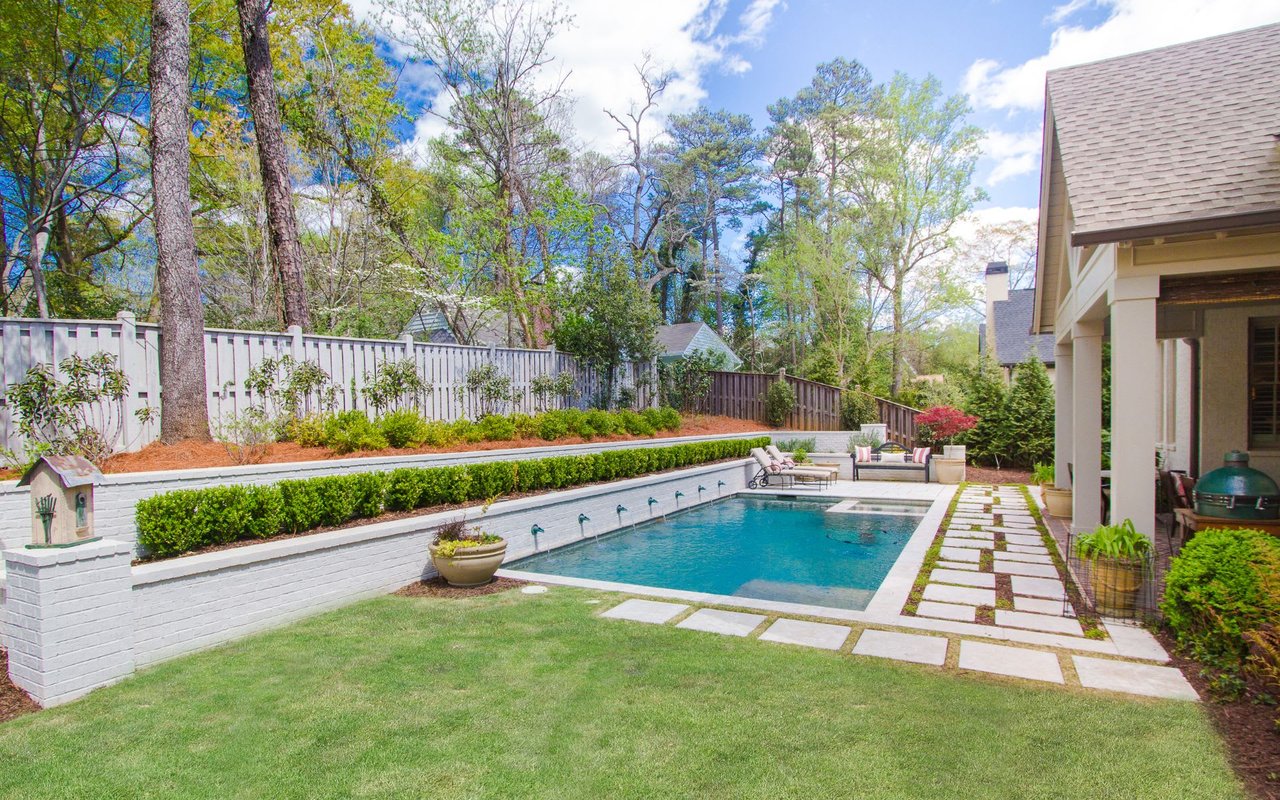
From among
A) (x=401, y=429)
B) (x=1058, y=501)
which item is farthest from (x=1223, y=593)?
(x=401, y=429)

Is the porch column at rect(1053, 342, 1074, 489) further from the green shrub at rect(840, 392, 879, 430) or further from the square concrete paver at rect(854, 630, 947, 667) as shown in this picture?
the green shrub at rect(840, 392, 879, 430)

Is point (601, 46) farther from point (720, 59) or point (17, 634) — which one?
point (17, 634)

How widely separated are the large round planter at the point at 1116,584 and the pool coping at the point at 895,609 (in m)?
0.34

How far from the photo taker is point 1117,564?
506 centimetres

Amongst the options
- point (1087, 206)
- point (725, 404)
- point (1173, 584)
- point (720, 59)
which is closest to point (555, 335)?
point (725, 404)

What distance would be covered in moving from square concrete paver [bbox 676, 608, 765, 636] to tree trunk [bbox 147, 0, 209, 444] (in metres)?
6.04

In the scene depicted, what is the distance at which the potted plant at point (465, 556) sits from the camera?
6.11 metres

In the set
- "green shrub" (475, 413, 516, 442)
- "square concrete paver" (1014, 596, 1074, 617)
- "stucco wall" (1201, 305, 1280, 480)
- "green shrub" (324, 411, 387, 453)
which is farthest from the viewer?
"green shrub" (475, 413, 516, 442)

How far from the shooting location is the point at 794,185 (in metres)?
29.9

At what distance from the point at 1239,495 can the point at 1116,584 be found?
1.84 metres

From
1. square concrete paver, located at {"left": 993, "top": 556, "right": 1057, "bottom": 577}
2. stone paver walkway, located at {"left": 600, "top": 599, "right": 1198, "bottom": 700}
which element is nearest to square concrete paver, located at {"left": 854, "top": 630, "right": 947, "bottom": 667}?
stone paver walkway, located at {"left": 600, "top": 599, "right": 1198, "bottom": 700}

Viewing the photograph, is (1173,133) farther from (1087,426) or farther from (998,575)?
(998,575)

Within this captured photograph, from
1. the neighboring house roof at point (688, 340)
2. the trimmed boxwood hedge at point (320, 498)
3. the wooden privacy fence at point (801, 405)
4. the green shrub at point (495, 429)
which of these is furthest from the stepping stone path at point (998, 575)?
the neighboring house roof at point (688, 340)

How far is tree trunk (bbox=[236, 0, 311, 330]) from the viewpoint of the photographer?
9.48 metres
